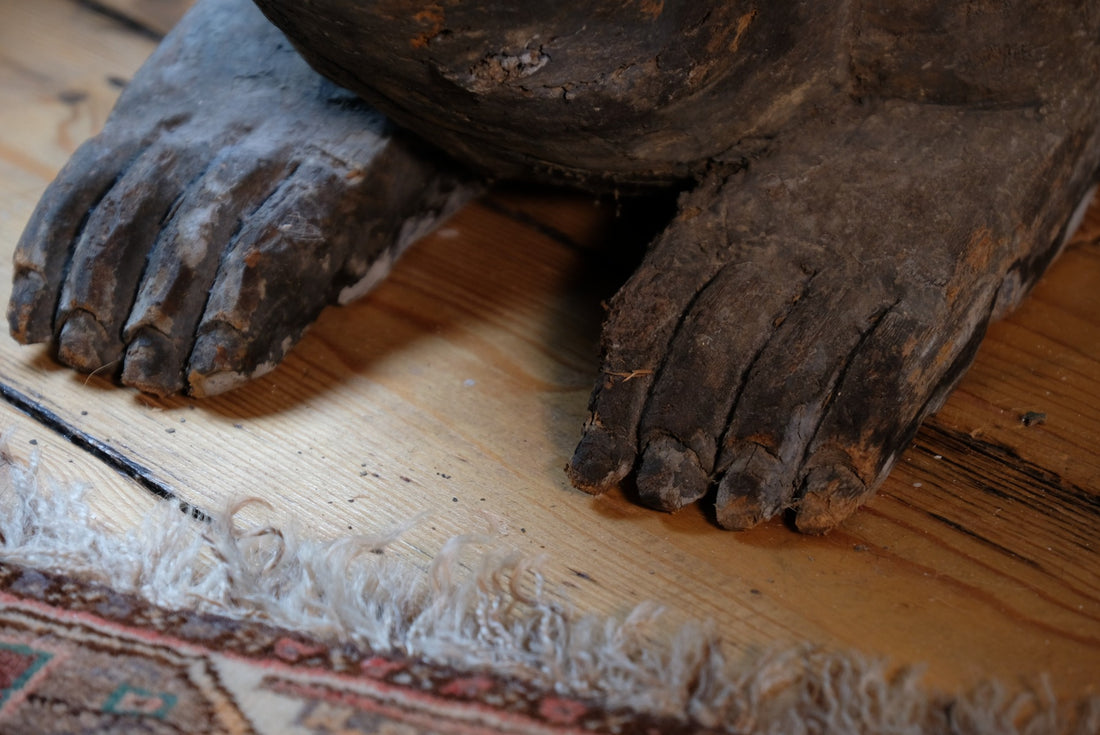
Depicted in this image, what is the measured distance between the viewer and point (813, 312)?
3.01 feet

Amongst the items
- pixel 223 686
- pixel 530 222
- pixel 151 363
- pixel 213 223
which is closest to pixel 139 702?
pixel 223 686

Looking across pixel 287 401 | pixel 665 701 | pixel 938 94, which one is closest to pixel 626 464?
pixel 665 701

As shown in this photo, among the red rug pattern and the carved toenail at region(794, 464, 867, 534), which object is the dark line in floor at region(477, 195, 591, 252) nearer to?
the carved toenail at region(794, 464, 867, 534)

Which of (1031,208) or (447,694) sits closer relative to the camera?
(447,694)

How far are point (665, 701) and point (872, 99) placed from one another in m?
0.59

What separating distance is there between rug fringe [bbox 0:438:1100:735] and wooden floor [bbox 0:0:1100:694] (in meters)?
0.03

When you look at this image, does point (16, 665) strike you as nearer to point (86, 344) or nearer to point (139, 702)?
point (139, 702)

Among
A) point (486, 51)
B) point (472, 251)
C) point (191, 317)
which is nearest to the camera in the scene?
point (486, 51)

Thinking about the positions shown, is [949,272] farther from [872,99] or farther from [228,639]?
[228,639]

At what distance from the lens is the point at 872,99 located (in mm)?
1039

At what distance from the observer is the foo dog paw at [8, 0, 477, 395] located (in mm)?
1014

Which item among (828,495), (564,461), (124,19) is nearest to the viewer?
(828,495)

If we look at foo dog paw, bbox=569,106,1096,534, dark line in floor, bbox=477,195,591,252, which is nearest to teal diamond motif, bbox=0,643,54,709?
foo dog paw, bbox=569,106,1096,534

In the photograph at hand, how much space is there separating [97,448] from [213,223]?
0.23 meters
